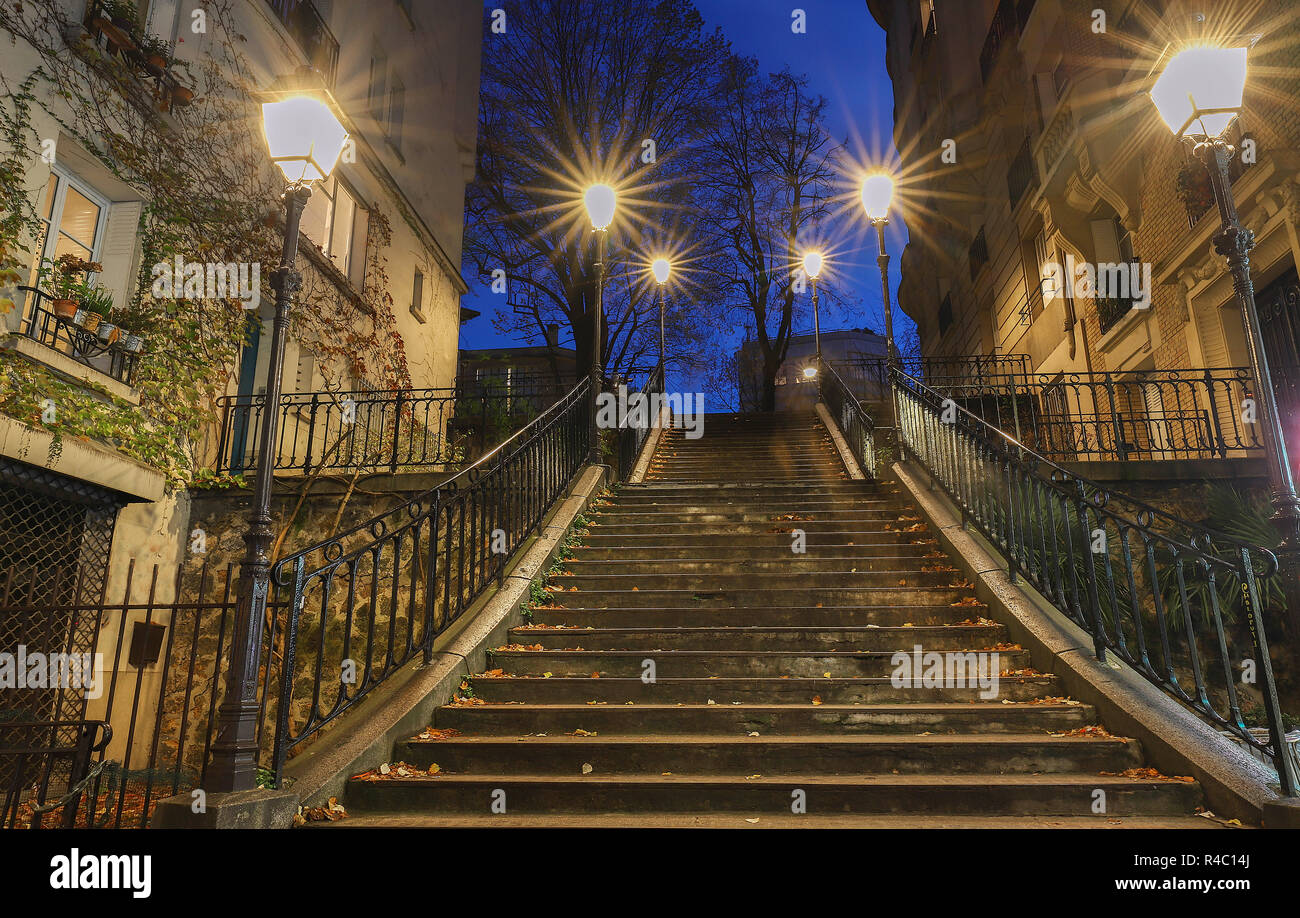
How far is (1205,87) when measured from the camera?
13.2ft

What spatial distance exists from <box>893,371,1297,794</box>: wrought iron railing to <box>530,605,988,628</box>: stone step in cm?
72

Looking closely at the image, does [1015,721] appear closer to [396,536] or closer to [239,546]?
[396,536]

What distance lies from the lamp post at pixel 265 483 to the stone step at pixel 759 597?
3104mm

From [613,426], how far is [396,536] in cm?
764

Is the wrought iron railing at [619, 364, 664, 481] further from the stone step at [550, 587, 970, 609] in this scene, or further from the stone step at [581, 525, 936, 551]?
the stone step at [550, 587, 970, 609]

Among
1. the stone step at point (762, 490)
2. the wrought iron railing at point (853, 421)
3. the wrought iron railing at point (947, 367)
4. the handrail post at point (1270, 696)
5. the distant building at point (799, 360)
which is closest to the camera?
the handrail post at point (1270, 696)

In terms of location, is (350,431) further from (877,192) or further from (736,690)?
(877,192)

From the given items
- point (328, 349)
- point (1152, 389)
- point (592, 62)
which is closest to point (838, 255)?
point (592, 62)

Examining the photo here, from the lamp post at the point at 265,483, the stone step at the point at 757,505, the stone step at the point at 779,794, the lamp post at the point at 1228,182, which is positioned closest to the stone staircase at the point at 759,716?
the stone step at the point at 779,794

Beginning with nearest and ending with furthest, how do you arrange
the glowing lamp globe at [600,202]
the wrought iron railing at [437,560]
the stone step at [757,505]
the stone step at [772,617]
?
the wrought iron railing at [437,560]
the stone step at [772,617]
the stone step at [757,505]
the glowing lamp globe at [600,202]

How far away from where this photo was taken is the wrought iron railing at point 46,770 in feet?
13.5

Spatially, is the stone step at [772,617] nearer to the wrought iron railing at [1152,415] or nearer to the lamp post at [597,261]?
the wrought iron railing at [1152,415]

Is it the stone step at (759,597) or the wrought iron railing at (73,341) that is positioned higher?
the wrought iron railing at (73,341)


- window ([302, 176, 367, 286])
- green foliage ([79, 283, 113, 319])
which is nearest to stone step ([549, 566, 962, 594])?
green foliage ([79, 283, 113, 319])
